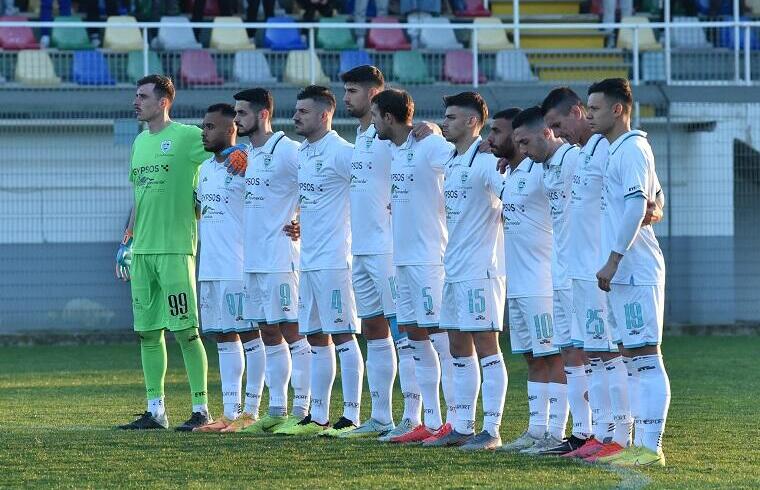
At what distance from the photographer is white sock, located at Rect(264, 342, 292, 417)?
1070 cm

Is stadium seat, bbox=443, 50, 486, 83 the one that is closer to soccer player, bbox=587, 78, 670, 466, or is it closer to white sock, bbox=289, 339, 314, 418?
white sock, bbox=289, 339, 314, 418

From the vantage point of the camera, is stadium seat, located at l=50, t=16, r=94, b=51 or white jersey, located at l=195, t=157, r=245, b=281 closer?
white jersey, located at l=195, t=157, r=245, b=281

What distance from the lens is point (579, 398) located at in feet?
29.8

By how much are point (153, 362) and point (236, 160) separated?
155 cm

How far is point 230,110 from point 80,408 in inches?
113

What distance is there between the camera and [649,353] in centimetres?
831

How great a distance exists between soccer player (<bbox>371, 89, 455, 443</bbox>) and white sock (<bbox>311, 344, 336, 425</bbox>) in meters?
0.70

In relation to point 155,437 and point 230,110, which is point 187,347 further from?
point 230,110

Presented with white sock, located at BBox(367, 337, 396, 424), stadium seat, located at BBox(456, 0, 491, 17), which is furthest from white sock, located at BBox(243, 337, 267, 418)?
stadium seat, located at BBox(456, 0, 491, 17)

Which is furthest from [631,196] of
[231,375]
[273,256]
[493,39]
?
[493,39]

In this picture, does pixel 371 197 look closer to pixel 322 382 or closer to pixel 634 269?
pixel 322 382

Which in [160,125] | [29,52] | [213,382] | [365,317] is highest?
[29,52]

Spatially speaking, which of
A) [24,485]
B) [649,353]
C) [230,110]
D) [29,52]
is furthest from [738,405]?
[29,52]

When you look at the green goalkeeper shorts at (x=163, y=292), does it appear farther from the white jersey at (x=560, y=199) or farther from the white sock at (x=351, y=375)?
the white jersey at (x=560, y=199)
